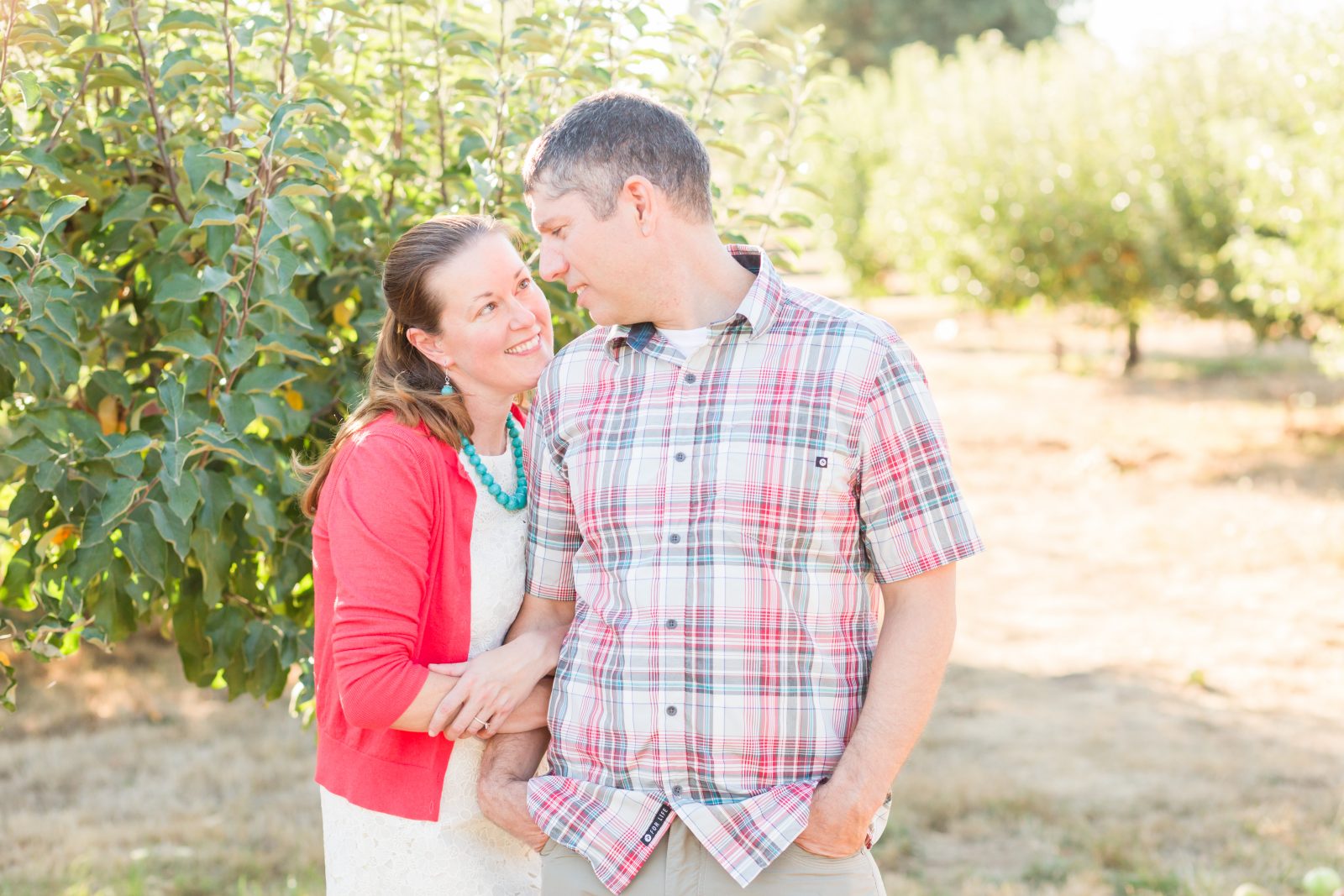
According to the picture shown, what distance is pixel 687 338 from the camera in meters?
1.97

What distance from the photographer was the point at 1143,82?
15.6 metres

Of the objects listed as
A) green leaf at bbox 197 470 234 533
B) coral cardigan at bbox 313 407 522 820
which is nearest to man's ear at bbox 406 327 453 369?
coral cardigan at bbox 313 407 522 820

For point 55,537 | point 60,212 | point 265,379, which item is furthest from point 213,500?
point 60,212

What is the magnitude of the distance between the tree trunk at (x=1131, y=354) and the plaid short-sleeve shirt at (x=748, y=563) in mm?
17262

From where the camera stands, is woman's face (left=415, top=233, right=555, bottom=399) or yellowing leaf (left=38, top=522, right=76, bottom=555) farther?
yellowing leaf (left=38, top=522, right=76, bottom=555)

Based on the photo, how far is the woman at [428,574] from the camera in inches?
75.2

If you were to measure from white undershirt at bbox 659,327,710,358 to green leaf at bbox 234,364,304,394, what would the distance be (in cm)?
79

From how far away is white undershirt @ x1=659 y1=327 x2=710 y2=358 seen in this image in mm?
1950

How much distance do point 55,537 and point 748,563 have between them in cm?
145

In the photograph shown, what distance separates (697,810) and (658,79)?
2.36 metres

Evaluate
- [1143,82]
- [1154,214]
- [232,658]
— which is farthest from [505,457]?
[1143,82]

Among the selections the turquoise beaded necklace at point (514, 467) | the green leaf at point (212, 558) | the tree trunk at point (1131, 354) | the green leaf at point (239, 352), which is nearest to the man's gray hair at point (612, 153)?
the turquoise beaded necklace at point (514, 467)

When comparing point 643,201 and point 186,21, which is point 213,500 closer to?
point 186,21

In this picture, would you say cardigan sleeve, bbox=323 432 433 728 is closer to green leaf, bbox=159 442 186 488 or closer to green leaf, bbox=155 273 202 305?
green leaf, bbox=159 442 186 488
